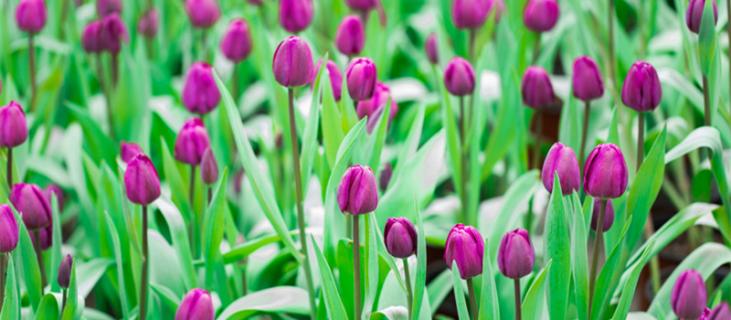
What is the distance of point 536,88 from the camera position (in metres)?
1.21

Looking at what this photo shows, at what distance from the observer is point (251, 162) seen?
1.01 metres

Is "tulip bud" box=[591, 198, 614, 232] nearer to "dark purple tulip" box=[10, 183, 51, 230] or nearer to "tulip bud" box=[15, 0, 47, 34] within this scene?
"dark purple tulip" box=[10, 183, 51, 230]

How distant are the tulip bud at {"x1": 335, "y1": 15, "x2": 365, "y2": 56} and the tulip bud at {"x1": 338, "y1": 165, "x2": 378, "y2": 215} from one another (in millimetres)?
354

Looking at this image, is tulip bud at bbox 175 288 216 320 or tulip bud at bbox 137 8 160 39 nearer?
tulip bud at bbox 175 288 216 320

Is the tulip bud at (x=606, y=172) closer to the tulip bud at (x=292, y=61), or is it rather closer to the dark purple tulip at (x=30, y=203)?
the tulip bud at (x=292, y=61)

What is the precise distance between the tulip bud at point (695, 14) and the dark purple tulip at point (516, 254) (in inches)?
12.4

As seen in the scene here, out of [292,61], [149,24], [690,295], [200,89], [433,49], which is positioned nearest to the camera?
[690,295]

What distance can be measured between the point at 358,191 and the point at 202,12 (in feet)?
2.47

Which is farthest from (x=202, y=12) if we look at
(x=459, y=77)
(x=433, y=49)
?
(x=459, y=77)

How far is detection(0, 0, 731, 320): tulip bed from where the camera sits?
93 centimetres

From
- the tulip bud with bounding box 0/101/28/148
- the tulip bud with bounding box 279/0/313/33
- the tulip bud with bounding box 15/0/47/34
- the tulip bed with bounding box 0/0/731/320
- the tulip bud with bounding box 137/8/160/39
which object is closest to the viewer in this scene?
the tulip bed with bounding box 0/0/731/320

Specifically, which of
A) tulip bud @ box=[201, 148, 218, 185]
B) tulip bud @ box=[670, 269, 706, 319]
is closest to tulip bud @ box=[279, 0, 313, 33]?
tulip bud @ box=[201, 148, 218, 185]

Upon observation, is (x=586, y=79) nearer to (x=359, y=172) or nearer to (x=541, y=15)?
(x=541, y=15)

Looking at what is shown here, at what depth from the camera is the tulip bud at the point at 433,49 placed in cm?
152
